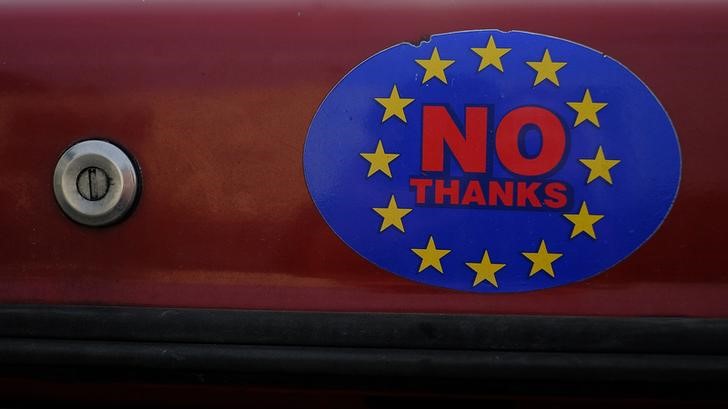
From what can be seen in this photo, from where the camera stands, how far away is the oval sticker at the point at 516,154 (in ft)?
4.70

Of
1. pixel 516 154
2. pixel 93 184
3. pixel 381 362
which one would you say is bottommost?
pixel 381 362

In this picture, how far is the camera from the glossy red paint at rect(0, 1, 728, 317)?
1445 mm

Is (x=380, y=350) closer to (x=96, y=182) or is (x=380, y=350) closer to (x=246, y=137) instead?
(x=246, y=137)

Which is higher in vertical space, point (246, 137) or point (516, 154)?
point (246, 137)

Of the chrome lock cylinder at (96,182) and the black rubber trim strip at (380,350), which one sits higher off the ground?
the chrome lock cylinder at (96,182)

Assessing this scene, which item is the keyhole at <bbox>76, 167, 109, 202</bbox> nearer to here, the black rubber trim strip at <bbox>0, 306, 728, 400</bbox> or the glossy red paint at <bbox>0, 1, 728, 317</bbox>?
the glossy red paint at <bbox>0, 1, 728, 317</bbox>

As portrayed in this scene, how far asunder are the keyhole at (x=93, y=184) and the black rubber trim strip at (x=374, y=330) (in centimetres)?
22

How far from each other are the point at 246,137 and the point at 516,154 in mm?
508

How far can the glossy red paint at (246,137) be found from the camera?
1.45 m

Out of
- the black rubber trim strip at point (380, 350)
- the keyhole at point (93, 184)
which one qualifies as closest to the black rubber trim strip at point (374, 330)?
the black rubber trim strip at point (380, 350)

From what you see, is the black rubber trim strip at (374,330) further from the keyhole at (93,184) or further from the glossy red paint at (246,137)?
the keyhole at (93,184)

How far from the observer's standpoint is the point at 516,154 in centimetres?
143

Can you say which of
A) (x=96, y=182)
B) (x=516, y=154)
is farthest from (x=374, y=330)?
(x=96, y=182)

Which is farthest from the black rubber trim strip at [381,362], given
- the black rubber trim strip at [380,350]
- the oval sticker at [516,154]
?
the oval sticker at [516,154]
